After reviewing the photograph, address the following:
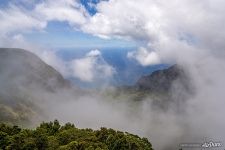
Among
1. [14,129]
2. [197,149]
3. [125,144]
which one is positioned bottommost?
[125,144]

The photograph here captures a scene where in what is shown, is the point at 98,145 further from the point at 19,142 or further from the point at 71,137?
the point at 19,142

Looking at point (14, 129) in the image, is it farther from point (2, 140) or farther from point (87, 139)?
point (87, 139)

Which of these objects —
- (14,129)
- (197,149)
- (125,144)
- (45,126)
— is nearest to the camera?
(125,144)

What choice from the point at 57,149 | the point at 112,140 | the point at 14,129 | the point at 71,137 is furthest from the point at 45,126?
the point at 57,149

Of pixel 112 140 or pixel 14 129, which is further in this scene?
pixel 14 129

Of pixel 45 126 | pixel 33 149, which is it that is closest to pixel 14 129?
pixel 45 126

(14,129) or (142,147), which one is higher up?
(14,129)

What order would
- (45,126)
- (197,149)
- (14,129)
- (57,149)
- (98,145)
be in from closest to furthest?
A: 1. (57,149)
2. (98,145)
3. (14,129)
4. (45,126)
5. (197,149)
